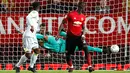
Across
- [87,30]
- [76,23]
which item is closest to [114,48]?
[87,30]

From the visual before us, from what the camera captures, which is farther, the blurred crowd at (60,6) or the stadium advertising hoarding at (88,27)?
the blurred crowd at (60,6)

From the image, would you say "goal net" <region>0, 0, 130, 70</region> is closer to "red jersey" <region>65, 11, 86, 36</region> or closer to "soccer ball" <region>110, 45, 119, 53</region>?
"soccer ball" <region>110, 45, 119, 53</region>

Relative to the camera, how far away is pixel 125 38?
16.3 meters

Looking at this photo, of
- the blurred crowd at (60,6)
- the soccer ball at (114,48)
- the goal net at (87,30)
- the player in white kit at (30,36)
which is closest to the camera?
the player in white kit at (30,36)

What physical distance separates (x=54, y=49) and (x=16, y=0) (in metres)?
2.04

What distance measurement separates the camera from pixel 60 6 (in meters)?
16.9

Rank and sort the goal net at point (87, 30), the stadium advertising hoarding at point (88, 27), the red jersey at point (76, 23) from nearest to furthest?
the red jersey at point (76, 23) → the goal net at point (87, 30) → the stadium advertising hoarding at point (88, 27)

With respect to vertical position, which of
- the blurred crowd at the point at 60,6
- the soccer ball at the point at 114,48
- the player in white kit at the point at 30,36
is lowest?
the soccer ball at the point at 114,48

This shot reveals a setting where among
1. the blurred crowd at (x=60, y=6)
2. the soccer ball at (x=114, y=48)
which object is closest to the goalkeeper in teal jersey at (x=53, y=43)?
the soccer ball at (x=114, y=48)

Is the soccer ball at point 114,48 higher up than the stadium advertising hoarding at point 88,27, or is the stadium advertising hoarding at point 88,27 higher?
the stadium advertising hoarding at point 88,27

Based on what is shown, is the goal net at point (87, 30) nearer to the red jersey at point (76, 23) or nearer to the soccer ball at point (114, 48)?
the soccer ball at point (114, 48)

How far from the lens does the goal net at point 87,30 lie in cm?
1634

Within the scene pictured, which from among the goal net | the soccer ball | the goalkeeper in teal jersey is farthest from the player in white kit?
the soccer ball

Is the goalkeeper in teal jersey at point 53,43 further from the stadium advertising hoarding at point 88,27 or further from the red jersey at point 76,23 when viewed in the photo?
the red jersey at point 76,23
